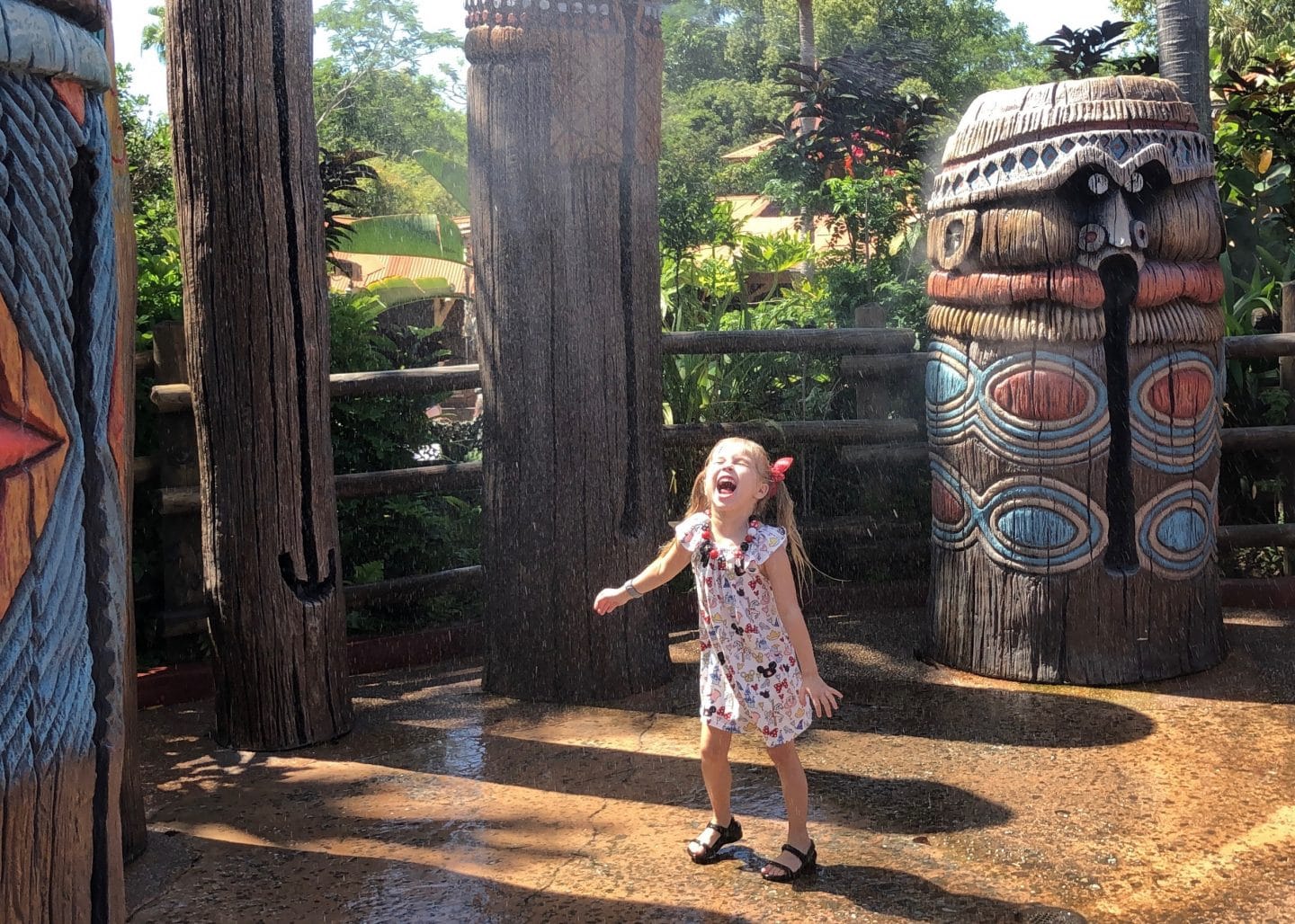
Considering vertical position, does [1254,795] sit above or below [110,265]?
below

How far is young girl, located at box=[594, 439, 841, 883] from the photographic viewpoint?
3.14 m

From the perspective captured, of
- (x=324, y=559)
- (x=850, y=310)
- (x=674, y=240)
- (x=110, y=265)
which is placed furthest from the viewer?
(x=674, y=240)

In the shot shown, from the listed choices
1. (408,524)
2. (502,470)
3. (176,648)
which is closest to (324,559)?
(502,470)

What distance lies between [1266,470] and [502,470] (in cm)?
371

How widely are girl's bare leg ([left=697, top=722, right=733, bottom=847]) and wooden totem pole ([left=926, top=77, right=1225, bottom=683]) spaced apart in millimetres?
1817

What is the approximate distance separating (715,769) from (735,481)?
0.74 m

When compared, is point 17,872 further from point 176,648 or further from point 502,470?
point 176,648

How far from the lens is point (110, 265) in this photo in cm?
160

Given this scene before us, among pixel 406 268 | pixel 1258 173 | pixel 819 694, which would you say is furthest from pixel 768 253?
pixel 406 268

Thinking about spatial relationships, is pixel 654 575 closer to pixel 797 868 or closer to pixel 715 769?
pixel 715 769

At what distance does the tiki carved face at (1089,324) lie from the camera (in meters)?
4.39

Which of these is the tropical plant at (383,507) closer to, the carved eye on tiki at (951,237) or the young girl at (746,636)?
the carved eye on tiki at (951,237)

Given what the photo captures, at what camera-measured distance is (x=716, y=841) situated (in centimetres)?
324

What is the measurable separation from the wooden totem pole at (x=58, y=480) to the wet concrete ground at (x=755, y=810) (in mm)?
1625
